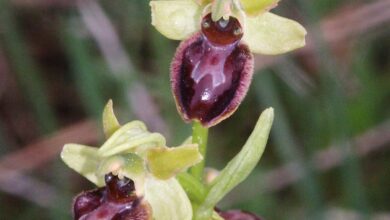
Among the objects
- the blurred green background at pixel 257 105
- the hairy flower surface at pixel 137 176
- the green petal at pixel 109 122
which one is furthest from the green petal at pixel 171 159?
the blurred green background at pixel 257 105

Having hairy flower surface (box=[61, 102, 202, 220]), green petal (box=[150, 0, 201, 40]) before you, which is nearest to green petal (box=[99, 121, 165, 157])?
hairy flower surface (box=[61, 102, 202, 220])

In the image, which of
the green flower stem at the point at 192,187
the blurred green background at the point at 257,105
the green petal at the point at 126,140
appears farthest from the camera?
the blurred green background at the point at 257,105

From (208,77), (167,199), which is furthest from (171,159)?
(208,77)

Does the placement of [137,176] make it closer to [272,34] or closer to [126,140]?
[126,140]

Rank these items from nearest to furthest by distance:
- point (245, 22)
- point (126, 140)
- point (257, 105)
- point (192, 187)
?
1. point (126, 140)
2. point (192, 187)
3. point (245, 22)
4. point (257, 105)

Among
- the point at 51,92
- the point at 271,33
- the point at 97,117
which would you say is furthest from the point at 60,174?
the point at 271,33

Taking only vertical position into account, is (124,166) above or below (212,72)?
below

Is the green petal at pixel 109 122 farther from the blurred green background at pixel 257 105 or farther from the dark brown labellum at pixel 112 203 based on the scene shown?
the blurred green background at pixel 257 105
